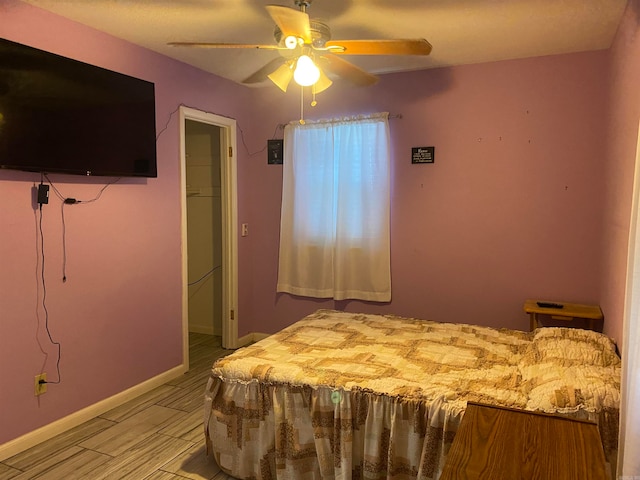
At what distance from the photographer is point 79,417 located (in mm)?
3055

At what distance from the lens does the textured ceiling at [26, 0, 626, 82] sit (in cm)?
264

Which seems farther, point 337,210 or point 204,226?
point 204,226

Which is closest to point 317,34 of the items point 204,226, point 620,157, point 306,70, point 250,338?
point 306,70

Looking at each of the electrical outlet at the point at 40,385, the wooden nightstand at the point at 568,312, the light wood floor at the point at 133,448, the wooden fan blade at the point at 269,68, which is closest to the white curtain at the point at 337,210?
the wooden nightstand at the point at 568,312

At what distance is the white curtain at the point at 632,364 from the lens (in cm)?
146

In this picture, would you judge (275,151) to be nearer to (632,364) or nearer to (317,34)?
(317,34)

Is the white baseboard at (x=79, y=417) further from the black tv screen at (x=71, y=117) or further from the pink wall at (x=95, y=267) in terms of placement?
the black tv screen at (x=71, y=117)

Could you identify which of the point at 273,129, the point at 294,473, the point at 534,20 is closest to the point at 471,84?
the point at 534,20

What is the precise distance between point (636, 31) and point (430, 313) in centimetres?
235

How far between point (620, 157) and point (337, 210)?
2.11m

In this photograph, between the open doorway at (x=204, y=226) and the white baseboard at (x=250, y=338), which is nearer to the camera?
the white baseboard at (x=250, y=338)

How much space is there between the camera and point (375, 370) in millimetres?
2467

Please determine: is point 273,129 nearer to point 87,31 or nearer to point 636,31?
point 87,31

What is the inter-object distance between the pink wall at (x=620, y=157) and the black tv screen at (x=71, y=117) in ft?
9.55
